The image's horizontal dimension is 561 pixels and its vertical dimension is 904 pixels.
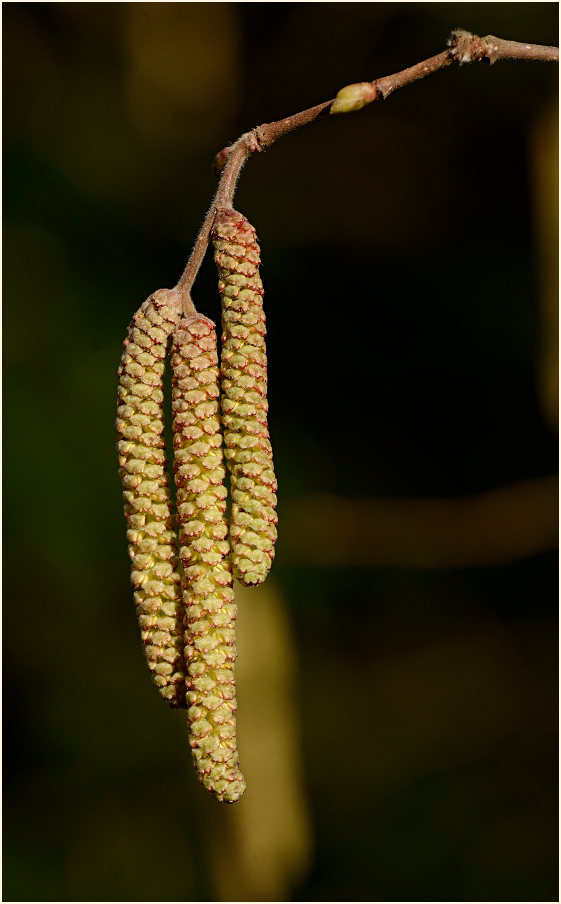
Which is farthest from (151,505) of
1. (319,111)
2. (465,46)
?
(465,46)

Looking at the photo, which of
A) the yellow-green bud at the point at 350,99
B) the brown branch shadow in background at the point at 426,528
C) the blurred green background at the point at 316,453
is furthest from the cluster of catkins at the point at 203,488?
the brown branch shadow in background at the point at 426,528

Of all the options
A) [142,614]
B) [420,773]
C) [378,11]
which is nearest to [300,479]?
[420,773]

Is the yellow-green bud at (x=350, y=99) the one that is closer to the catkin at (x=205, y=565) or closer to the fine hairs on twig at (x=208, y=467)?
the fine hairs on twig at (x=208, y=467)

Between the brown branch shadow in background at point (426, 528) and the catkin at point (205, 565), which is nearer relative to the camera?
the catkin at point (205, 565)

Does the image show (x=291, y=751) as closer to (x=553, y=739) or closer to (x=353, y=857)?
(x=353, y=857)

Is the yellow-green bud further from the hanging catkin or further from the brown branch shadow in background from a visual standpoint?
the brown branch shadow in background

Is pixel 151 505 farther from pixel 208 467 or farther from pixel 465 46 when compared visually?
pixel 465 46

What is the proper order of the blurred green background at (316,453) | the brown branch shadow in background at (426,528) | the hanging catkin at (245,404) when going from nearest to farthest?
1. the hanging catkin at (245,404)
2. the blurred green background at (316,453)
3. the brown branch shadow in background at (426,528)
